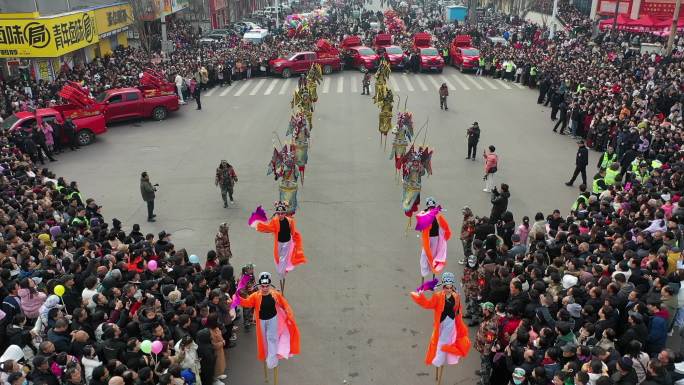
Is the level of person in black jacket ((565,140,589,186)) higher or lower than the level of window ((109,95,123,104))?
lower

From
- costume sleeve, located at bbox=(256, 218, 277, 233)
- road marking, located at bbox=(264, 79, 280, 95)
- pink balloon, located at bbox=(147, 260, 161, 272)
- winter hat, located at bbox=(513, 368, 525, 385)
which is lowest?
road marking, located at bbox=(264, 79, 280, 95)

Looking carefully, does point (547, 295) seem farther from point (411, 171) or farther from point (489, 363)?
point (411, 171)

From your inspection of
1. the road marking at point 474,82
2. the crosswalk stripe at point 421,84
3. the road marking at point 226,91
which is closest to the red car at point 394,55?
the crosswalk stripe at point 421,84

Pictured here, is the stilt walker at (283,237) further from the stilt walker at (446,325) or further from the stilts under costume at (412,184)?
the stilts under costume at (412,184)

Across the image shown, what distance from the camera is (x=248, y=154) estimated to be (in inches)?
741

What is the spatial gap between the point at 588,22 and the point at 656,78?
75.8ft

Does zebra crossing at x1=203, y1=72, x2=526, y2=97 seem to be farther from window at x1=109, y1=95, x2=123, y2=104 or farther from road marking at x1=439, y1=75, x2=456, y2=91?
window at x1=109, y1=95, x2=123, y2=104

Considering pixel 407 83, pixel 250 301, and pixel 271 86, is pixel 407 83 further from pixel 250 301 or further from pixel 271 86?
pixel 250 301

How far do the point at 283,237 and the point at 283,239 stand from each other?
1.8 inches

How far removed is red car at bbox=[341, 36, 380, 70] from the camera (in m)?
32.7

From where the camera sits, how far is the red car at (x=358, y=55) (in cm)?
3269

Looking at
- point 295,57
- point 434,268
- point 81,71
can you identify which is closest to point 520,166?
point 434,268

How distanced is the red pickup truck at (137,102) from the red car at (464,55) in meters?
17.7

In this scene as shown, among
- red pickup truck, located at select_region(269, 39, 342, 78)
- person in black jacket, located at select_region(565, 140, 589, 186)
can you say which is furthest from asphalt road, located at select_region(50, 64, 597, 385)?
red pickup truck, located at select_region(269, 39, 342, 78)
